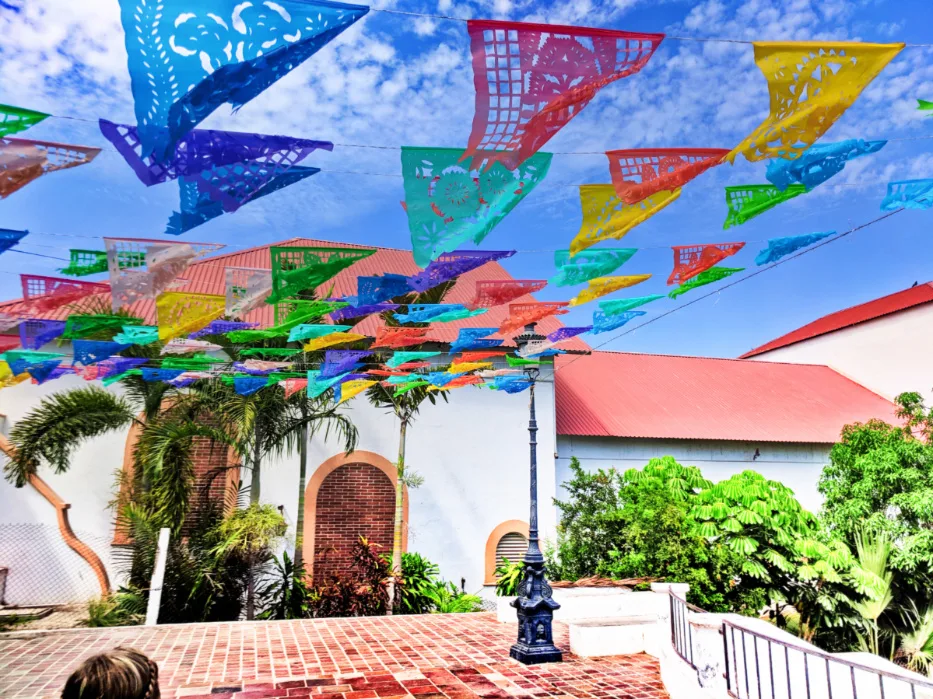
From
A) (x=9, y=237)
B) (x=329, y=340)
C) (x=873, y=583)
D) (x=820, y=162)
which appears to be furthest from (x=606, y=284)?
(x=873, y=583)

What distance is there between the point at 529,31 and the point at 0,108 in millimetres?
3024

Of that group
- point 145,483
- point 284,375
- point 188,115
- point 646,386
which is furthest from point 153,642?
point 646,386

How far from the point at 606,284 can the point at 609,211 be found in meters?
1.78

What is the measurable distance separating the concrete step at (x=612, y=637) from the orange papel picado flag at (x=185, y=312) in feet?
19.9

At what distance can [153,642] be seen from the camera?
29.2 ft

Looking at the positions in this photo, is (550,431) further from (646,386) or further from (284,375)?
(284,375)

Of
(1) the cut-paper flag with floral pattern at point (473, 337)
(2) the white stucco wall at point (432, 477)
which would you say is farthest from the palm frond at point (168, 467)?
(1) the cut-paper flag with floral pattern at point (473, 337)

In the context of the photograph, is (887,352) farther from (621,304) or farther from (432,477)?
(621,304)

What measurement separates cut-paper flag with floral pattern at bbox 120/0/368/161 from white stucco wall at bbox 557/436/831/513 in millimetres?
14055

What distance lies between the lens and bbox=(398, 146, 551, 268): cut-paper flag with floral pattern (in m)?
4.24

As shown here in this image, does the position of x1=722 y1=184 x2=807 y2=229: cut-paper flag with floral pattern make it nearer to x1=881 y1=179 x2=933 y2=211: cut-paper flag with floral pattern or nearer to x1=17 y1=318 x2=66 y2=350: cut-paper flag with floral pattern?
x1=881 y1=179 x2=933 y2=211: cut-paper flag with floral pattern

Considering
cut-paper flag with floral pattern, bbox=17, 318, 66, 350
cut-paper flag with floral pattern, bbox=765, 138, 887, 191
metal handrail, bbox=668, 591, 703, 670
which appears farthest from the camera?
cut-paper flag with floral pattern, bbox=17, 318, 66, 350

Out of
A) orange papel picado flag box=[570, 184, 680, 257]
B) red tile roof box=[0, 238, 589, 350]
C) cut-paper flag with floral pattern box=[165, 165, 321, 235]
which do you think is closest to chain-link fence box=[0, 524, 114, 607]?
red tile roof box=[0, 238, 589, 350]

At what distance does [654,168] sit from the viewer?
15.1 feet
